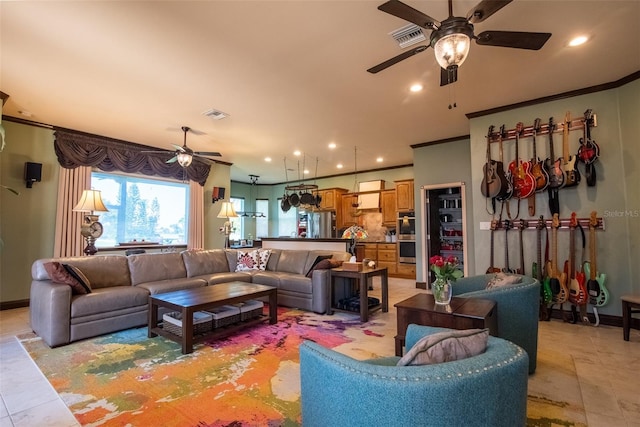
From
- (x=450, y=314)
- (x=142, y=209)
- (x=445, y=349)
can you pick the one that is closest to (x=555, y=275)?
(x=450, y=314)

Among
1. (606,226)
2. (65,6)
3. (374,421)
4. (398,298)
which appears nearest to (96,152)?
(65,6)

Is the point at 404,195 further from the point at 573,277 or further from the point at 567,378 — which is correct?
the point at 567,378

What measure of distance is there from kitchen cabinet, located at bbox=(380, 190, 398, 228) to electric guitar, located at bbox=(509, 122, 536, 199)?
367 cm

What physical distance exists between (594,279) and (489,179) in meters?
1.69

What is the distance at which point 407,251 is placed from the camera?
23.8 feet

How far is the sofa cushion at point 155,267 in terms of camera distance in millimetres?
4125

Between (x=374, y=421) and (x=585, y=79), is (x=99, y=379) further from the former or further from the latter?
(x=585, y=79)

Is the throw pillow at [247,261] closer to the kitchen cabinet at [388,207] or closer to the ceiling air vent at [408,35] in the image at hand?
the kitchen cabinet at [388,207]

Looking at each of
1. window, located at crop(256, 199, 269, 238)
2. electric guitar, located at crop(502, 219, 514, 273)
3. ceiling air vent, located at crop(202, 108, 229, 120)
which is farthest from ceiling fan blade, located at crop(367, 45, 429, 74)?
window, located at crop(256, 199, 269, 238)

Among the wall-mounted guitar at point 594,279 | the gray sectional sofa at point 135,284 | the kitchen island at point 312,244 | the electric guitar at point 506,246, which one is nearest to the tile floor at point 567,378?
the wall-mounted guitar at point 594,279

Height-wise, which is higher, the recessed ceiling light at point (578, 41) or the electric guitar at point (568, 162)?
the recessed ceiling light at point (578, 41)

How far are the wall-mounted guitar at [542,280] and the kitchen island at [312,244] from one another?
9.12 feet

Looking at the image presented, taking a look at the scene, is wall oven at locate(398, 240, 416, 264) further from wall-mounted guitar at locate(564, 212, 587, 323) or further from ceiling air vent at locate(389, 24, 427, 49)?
ceiling air vent at locate(389, 24, 427, 49)

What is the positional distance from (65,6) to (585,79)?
17.0 feet
